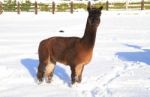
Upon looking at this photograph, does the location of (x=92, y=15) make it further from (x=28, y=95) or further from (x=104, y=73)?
(x=104, y=73)

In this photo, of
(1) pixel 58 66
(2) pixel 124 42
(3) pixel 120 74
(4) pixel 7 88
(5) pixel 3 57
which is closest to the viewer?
(4) pixel 7 88

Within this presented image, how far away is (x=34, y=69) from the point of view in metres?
12.3

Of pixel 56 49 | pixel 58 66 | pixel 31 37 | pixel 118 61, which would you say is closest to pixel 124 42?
pixel 31 37

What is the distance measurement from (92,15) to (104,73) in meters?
2.85

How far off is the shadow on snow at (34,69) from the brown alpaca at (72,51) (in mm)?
631

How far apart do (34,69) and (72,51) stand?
2895 millimetres

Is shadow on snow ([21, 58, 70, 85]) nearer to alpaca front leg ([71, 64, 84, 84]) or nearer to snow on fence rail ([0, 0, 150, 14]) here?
alpaca front leg ([71, 64, 84, 84])

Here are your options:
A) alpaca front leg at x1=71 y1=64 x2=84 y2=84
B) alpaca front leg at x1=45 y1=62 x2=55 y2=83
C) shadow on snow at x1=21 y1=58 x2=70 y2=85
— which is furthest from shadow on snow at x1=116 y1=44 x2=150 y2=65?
alpaca front leg at x1=71 y1=64 x2=84 y2=84

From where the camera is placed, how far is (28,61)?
14.0 meters

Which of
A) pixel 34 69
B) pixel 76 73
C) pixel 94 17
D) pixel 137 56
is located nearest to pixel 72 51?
pixel 76 73

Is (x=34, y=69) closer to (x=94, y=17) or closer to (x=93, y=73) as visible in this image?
(x=93, y=73)

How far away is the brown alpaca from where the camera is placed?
365 inches

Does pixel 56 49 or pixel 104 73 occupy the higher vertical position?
pixel 56 49

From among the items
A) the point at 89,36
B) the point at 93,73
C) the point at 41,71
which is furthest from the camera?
the point at 93,73
